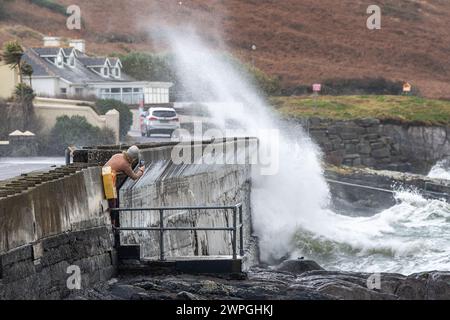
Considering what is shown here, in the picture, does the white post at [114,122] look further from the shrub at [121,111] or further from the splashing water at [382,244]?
the splashing water at [382,244]

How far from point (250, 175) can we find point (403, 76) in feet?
189

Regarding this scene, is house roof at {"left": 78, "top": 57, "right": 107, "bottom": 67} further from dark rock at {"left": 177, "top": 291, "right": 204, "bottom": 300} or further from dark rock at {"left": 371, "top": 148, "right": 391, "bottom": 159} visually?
dark rock at {"left": 177, "top": 291, "right": 204, "bottom": 300}

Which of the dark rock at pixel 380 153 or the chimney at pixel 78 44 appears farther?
the chimney at pixel 78 44

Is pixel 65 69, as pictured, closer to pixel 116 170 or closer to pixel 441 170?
pixel 441 170

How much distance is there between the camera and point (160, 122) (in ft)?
162

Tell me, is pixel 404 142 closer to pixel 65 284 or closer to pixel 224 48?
pixel 224 48

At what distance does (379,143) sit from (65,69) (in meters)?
15.7

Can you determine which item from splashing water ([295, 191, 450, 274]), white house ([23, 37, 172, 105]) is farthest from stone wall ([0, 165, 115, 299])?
white house ([23, 37, 172, 105])

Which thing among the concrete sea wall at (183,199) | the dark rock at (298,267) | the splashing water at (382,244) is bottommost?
Answer: the splashing water at (382,244)

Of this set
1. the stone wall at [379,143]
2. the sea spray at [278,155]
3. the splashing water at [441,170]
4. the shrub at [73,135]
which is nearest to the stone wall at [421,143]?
the stone wall at [379,143]

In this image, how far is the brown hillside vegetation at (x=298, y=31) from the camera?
85688 mm

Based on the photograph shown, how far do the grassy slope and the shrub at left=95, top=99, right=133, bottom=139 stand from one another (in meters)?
13.4

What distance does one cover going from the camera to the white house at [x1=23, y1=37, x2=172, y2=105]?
6050cm

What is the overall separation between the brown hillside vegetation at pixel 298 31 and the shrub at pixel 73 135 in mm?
34666
